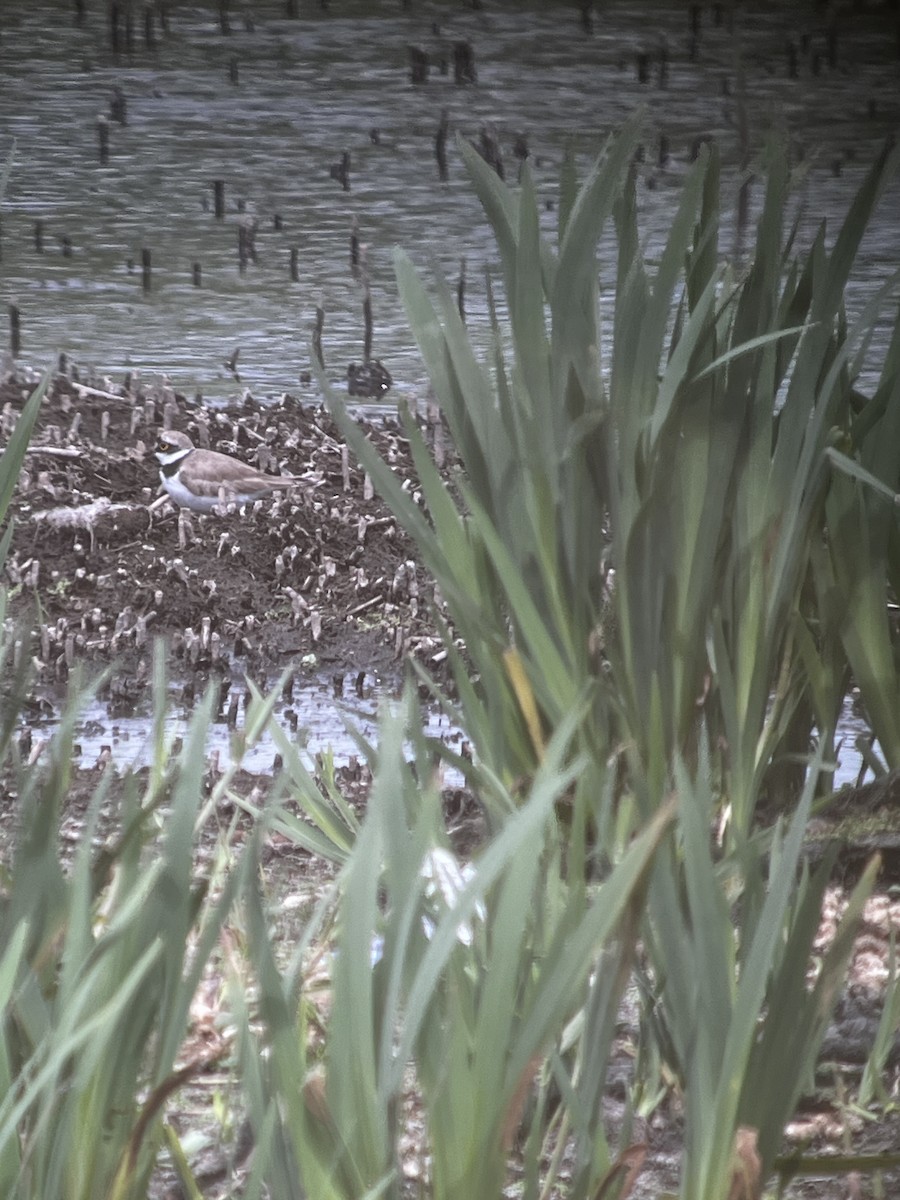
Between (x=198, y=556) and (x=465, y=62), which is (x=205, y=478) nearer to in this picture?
(x=198, y=556)

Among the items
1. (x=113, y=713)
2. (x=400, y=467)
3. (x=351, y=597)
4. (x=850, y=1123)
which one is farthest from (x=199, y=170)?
(x=850, y=1123)

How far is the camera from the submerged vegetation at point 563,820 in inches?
19.5

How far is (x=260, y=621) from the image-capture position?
1599 mm

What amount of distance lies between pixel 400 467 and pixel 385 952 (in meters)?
1.22

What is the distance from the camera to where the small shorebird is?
5.29ft

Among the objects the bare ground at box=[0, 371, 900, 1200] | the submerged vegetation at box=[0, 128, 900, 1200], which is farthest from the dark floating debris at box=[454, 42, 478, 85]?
the submerged vegetation at box=[0, 128, 900, 1200]

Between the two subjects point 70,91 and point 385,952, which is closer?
point 385,952

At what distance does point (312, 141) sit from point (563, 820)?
39.4 inches

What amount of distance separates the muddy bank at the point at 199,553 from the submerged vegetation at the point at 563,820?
1.53 ft

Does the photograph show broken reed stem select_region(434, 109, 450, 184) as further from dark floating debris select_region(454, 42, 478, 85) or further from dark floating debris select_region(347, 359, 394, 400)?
dark floating debris select_region(347, 359, 394, 400)

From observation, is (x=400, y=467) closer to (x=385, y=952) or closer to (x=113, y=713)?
(x=113, y=713)

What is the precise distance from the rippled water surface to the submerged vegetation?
647 mm

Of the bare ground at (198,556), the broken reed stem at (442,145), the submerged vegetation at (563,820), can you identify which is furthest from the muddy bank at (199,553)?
the submerged vegetation at (563,820)

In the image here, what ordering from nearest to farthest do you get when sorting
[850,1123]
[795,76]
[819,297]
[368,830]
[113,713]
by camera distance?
[368,830], [850,1123], [819,297], [113,713], [795,76]
